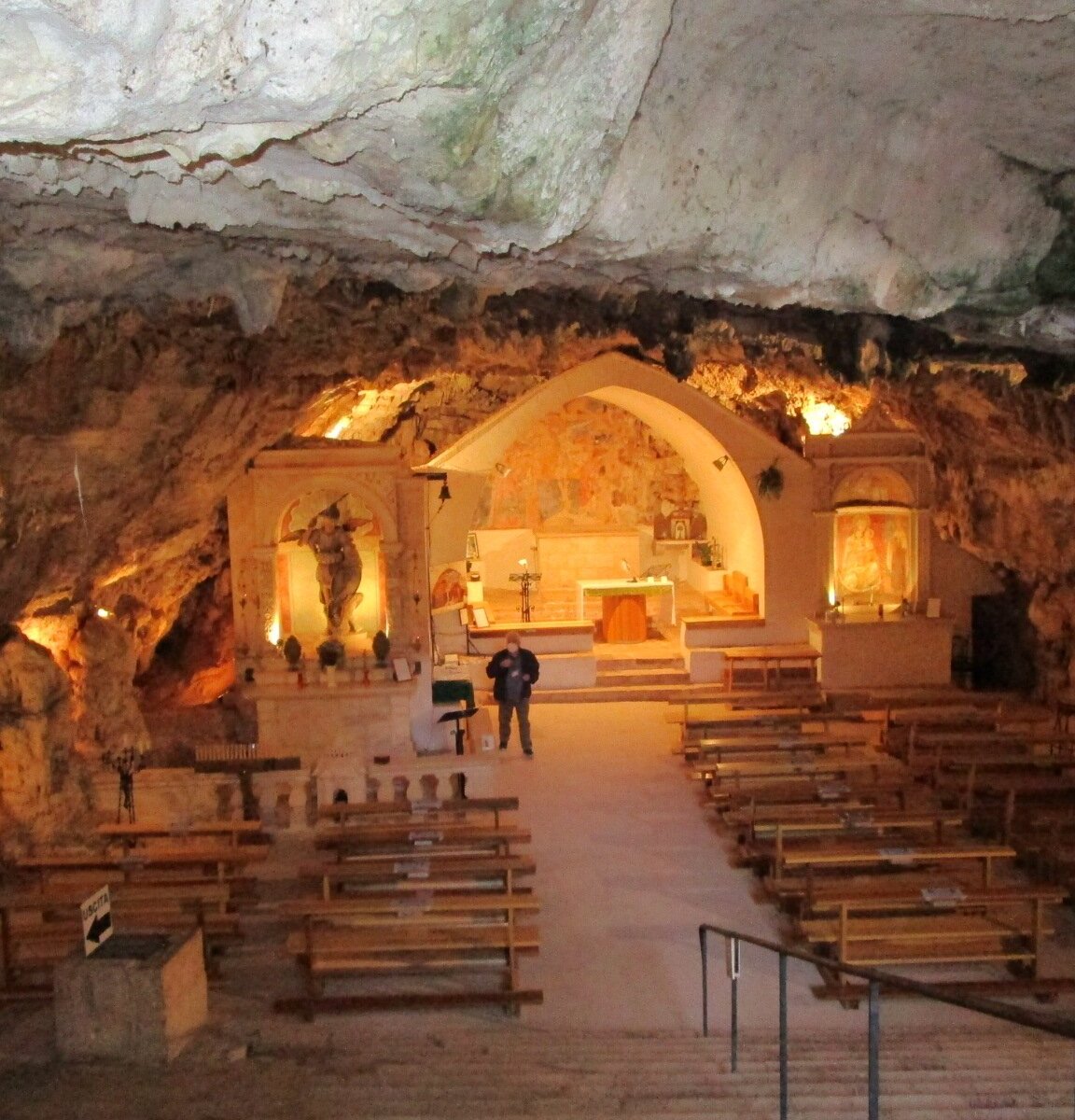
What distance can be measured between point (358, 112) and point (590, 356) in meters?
13.8

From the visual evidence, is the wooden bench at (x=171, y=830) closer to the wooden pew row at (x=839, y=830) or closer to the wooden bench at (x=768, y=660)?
the wooden pew row at (x=839, y=830)

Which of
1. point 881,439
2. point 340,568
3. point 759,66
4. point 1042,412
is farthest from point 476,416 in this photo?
point 759,66

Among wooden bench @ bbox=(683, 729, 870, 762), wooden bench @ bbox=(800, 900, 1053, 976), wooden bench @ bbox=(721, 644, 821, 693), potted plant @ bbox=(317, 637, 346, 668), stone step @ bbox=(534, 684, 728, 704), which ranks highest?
potted plant @ bbox=(317, 637, 346, 668)

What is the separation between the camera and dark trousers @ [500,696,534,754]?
13500 millimetres

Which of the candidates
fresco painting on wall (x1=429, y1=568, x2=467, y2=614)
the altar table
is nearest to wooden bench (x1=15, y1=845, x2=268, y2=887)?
fresco painting on wall (x1=429, y1=568, x2=467, y2=614)

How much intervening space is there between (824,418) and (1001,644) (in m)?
5.05

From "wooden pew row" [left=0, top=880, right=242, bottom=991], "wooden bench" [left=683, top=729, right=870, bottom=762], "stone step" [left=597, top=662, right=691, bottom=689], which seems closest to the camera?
"wooden pew row" [left=0, top=880, right=242, bottom=991]

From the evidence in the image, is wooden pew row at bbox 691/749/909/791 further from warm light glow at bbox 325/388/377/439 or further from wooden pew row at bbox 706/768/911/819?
warm light glow at bbox 325/388/377/439

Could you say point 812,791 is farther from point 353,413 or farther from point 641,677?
point 353,413

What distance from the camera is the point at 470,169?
4035 millimetres

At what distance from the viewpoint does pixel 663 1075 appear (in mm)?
6293

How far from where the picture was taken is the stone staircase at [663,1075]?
5.75m

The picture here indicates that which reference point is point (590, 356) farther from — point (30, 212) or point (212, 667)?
point (30, 212)

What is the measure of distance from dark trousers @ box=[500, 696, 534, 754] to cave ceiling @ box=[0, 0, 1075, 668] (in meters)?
5.12
